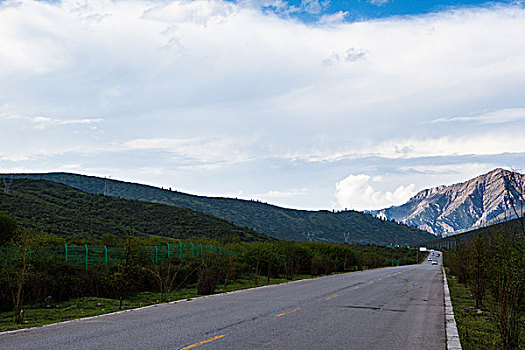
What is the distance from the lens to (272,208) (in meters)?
186

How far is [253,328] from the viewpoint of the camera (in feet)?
37.2

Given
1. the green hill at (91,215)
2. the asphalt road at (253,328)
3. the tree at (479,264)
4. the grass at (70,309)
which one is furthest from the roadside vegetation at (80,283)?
the green hill at (91,215)

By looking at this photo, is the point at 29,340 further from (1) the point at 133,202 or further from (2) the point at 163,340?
(1) the point at 133,202

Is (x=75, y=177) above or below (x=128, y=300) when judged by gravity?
above

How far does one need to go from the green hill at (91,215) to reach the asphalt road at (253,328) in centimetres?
4038

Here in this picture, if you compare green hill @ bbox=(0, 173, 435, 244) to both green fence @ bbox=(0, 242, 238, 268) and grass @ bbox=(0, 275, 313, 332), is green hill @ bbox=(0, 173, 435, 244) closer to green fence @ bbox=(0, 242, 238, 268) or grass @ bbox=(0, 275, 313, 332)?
green fence @ bbox=(0, 242, 238, 268)

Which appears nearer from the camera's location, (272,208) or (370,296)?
(370,296)

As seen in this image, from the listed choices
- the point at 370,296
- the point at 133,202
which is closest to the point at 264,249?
the point at 370,296

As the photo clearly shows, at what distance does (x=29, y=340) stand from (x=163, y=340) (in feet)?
8.57

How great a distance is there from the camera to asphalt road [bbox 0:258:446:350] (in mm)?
9586

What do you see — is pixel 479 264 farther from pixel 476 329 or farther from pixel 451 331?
pixel 451 331

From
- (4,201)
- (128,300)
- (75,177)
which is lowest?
(128,300)

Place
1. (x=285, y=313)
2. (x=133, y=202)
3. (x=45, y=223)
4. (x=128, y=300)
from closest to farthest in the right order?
(x=285, y=313) → (x=128, y=300) → (x=45, y=223) → (x=133, y=202)

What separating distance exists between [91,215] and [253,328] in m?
67.8
